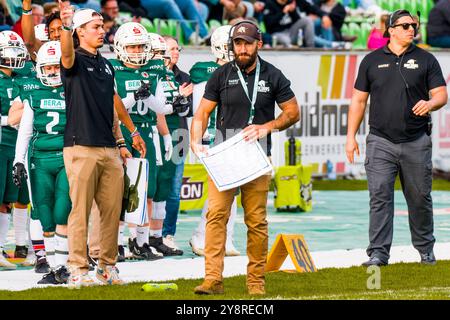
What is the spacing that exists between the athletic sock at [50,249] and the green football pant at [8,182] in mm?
1096

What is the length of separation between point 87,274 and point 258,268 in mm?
1430

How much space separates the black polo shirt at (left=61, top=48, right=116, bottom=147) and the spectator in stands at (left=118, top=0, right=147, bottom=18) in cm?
955

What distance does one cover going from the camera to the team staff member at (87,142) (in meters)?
10.8

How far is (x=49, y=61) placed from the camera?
37.9ft

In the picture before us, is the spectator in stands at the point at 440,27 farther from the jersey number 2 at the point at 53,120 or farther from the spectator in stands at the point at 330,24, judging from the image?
the jersey number 2 at the point at 53,120

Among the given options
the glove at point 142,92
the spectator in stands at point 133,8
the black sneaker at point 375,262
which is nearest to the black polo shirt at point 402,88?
the black sneaker at point 375,262

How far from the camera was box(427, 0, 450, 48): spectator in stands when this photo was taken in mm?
24203

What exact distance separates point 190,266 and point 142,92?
5.38ft

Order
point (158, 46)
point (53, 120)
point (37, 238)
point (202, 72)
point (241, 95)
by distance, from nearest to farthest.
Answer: point (241, 95), point (53, 120), point (37, 238), point (158, 46), point (202, 72)

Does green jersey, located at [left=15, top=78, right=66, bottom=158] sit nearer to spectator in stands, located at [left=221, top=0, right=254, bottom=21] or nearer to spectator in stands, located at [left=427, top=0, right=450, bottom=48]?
spectator in stands, located at [left=221, top=0, right=254, bottom=21]

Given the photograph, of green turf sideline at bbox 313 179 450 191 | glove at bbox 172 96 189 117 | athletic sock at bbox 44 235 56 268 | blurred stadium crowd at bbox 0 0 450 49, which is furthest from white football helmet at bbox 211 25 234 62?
green turf sideline at bbox 313 179 450 191

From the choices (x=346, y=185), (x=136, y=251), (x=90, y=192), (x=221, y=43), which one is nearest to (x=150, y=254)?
(x=136, y=251)

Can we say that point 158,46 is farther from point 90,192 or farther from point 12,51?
point 90,192

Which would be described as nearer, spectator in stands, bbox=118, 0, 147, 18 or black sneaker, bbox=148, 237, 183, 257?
black sneaker, bbox=148, 237, 183, 257
